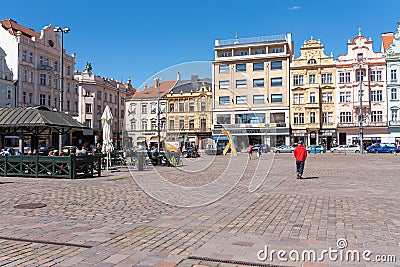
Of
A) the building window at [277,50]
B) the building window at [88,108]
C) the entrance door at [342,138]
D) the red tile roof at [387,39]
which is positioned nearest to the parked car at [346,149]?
the entrance door at [342,138]

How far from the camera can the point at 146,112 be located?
8.37 meters

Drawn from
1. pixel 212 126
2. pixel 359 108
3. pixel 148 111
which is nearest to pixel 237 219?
pixel 212 126

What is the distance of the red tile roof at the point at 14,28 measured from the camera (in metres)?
50.8

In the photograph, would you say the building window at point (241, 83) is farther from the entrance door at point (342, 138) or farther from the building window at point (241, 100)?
the entrance door at point (342, 138)

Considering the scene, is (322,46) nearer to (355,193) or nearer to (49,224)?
(355,193)

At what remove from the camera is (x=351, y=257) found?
5.23m

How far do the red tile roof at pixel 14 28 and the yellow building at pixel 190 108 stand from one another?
49.0 meters

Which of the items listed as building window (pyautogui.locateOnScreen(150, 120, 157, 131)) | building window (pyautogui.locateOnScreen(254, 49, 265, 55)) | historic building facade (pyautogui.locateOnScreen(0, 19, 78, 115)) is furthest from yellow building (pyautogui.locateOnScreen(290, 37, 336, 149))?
building window (pyautogui.locateOnScreen(150, 120, 157, 131))

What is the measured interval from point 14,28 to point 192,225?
2140 inches

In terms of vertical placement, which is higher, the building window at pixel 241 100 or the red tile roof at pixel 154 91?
the red tile roof at pixel 154 91

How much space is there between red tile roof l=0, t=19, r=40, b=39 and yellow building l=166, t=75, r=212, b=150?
1931 inches

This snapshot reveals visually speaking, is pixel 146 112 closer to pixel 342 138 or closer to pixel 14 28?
pixel 14 28

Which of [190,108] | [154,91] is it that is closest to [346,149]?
[154,91]

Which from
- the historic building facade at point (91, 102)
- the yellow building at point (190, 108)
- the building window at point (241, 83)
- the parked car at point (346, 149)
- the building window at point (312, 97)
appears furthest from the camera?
the historic building facade at point (91, 102)
